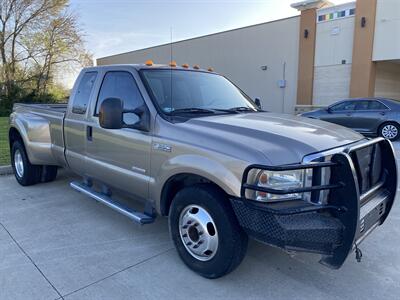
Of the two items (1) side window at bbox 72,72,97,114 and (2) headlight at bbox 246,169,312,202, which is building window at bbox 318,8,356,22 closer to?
(1) side window at bbox 72,72,97,114

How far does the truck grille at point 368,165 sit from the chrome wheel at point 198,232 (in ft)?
4.12

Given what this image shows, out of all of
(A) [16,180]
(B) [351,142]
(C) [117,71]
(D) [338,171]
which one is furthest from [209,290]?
(A) [16,180]

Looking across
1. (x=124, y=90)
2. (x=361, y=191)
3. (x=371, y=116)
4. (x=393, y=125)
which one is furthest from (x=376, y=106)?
(x=124, y=90)

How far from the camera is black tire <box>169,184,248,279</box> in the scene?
2730mm

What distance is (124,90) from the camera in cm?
385

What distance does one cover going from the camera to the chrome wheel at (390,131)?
10.8 m

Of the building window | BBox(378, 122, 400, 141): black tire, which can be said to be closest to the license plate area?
BBox(378, 122, 400, 141): black tire

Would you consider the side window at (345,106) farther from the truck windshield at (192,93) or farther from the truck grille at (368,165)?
the truck grille at (368,165)

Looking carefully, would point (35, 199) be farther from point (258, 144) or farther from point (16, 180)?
point (258, 144)

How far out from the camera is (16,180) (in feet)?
20.5

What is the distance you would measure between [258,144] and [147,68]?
5.99 feet

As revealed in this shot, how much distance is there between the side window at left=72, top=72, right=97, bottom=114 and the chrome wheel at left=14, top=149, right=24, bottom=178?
195 cm

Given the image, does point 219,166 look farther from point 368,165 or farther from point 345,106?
point 345,106

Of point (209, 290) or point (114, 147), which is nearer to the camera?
point (209, 290)
